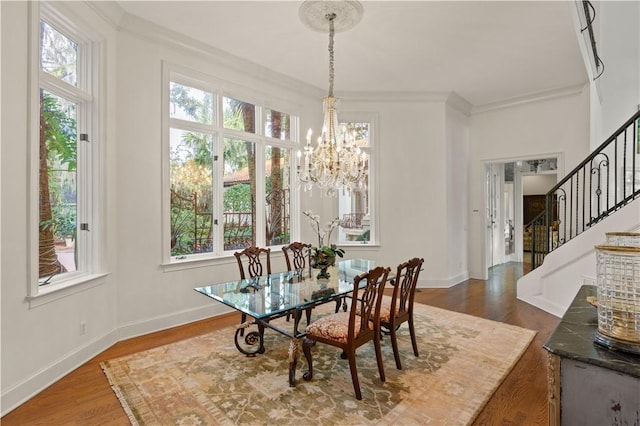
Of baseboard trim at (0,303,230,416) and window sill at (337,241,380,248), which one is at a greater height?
window sill at (337,241,380,248)

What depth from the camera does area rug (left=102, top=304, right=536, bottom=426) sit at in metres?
2.14

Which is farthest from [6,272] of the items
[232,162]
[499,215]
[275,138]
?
[499,215]

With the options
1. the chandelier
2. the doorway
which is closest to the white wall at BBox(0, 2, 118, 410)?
the chandelier

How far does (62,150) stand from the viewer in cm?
293

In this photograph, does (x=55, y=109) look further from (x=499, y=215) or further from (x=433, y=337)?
(x=499, y=215)

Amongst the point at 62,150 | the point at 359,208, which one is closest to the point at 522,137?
the point at 359,208

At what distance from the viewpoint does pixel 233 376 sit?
2.63m

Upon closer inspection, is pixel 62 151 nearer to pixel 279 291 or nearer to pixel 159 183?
pixel 159 183

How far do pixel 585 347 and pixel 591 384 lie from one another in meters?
0.11

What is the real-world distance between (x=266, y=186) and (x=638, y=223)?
4390 millimetres

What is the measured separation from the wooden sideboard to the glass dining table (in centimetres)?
169

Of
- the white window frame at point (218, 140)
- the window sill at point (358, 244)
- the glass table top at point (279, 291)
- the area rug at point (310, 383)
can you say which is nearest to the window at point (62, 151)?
the white window frame at point (218, 140)

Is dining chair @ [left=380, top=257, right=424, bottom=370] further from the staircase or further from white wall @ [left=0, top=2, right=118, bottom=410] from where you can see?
white wall @ [left=0, top=2, right=118, bottom=410]

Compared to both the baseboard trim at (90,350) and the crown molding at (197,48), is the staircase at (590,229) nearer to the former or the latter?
the crown molding at (197,48)
